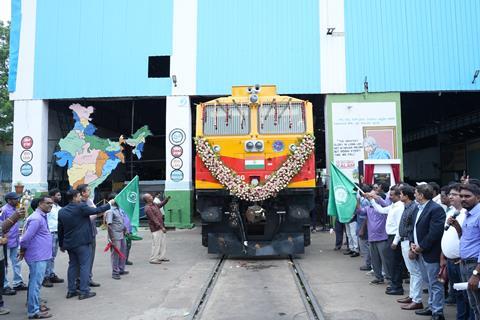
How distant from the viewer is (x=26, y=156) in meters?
17.9

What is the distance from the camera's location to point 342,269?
9.35 m

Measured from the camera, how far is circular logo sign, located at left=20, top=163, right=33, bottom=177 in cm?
1786

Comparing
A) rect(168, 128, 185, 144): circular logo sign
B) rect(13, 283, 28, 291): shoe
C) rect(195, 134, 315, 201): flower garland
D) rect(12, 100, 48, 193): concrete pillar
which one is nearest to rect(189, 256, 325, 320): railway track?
rect(195, 134, 315, 201): flower garland

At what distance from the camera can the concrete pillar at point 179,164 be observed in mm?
17562

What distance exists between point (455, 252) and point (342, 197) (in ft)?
18.3

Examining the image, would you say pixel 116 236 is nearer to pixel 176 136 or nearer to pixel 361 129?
pixel 176 136

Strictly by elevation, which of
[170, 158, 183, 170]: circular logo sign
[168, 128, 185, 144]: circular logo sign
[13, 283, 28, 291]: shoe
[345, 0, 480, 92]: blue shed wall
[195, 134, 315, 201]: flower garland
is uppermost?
[345, 0, 480, 92]: blue shed wall

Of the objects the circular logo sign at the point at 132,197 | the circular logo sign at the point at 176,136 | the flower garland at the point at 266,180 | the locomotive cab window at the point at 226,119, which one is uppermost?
the circular logo sign at the point at 176,136

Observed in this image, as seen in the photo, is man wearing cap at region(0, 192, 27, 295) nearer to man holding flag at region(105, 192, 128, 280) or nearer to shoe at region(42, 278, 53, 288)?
shoe at region(42, 278, 53, 288)

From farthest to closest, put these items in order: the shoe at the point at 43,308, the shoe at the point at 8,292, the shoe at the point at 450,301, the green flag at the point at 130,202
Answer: the green flag at the point at 130,202, the shoe at the point at 8,292, the shoe at the point at 450,301, the shoe at the point at 43,308

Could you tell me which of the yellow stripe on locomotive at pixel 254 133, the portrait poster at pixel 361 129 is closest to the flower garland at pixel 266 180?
the yellow stripe on locomotive at pixel 254 133

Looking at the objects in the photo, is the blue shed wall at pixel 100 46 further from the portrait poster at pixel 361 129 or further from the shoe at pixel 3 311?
the shoe at pixel 3 311

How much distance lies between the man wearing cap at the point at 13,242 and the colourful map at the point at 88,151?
34.2 ft

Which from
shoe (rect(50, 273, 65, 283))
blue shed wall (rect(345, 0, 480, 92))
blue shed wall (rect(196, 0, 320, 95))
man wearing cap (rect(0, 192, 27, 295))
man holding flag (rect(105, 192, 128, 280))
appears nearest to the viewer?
man wearing cap (rect(0, 192, 27, 295))
